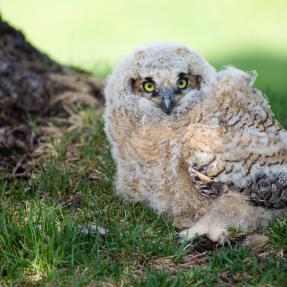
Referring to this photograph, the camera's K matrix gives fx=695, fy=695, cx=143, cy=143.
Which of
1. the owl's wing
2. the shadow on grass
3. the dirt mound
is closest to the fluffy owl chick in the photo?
the owl's wing

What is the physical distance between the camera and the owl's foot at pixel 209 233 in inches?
173

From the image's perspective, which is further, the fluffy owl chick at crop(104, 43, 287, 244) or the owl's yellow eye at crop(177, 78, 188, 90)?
the owl's yellow eye at crop(177, 78, 188, 90)

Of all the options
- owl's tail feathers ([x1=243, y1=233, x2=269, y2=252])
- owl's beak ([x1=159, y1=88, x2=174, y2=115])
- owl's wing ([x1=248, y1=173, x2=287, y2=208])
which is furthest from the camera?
owl's beak ([x1=159, y1=88, x2=174, y2=115])

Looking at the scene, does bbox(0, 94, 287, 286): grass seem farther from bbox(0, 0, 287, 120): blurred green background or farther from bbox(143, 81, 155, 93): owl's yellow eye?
bbox(0, 0, 287, 120): blurred green background

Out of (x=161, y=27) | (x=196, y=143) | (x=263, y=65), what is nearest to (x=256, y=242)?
(x=196, y=143)

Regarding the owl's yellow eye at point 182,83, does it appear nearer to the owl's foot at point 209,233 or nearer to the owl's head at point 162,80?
the owl's head at point 162,80

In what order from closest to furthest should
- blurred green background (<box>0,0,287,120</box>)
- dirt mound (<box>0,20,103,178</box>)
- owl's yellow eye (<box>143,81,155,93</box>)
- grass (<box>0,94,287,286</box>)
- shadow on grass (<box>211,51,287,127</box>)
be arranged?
1. grass (<box>0,94,287,286</box>)
2. owl's yellow eye (<box>143,81,155,93</box>)
3. dirt mound (<box>0,20,103,178</box>)
4. shadow on grass (<box>211,51,287,127</box>)
5. blurred green background (<box>0,0,287,120</box>)

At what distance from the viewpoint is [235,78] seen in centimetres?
497

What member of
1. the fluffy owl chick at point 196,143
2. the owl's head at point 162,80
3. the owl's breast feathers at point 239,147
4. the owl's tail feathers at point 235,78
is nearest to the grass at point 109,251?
the fluffy owl chick at point 196,143

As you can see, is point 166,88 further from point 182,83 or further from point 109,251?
point 109,251

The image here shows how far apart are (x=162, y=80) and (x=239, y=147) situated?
2.27 ft

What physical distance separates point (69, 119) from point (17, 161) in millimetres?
902

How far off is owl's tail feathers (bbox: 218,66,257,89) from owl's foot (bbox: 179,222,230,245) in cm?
105

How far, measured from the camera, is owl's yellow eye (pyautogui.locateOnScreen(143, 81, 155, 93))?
4.83 meters
